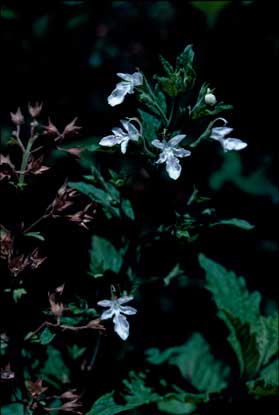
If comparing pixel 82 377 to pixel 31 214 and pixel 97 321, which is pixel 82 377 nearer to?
pixel 97 321

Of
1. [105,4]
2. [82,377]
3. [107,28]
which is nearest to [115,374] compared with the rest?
[82,377]

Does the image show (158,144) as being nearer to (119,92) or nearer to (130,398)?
(119,92)

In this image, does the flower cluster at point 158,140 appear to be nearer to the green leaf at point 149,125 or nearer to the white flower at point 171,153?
the white flower at point 171,153

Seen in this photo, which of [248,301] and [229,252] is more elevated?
Result: [248,301]

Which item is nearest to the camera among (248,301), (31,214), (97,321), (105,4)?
(97,321)

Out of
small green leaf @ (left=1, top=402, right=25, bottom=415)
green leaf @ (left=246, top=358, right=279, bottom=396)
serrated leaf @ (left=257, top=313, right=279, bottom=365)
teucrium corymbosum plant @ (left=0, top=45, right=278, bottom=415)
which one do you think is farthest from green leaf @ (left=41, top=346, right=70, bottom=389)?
serrated leaf @ (left=257, top=313, right=279, bottom=365)

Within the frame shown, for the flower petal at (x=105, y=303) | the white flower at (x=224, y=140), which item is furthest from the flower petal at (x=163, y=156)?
the flower petal at (x=105, y=303)
